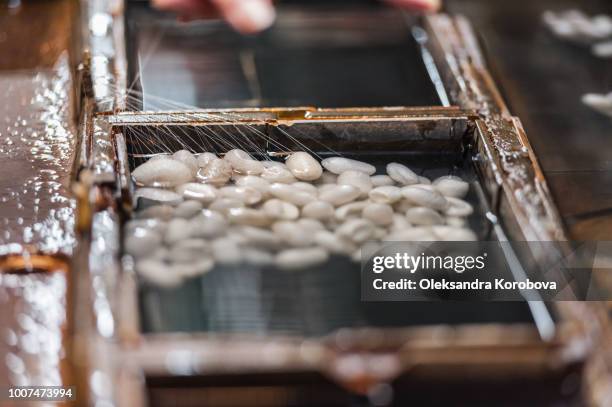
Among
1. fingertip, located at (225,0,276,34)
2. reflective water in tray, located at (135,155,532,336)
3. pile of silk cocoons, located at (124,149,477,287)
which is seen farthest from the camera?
fingertip, located at (225,0,276,34)

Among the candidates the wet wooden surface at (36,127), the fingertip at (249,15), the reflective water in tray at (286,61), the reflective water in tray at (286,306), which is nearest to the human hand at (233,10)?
the fingertip at (249,15)

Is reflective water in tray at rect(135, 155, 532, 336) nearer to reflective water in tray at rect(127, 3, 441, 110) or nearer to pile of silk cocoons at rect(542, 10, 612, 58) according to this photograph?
reflective water in tray at rect(127, 3, 441, 110)

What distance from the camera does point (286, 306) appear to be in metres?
1.12

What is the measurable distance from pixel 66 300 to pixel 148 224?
19cm

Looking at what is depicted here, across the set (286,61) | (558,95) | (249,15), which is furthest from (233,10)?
(558,95)

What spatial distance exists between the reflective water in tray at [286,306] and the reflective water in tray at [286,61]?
0.63 m

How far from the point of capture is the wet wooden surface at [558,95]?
1523 mm

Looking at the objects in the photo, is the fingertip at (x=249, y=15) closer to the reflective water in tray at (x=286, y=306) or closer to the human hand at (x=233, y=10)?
the human hand at (x=233, y=10)

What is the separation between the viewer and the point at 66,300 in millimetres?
1169

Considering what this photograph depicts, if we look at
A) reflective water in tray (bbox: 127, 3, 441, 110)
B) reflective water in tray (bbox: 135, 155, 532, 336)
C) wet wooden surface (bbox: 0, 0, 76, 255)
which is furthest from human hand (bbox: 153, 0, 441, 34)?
reflective water in tray (bbox: 135, 155, 532, 336)

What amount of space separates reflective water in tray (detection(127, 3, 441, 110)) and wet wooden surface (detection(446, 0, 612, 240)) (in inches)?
10.4

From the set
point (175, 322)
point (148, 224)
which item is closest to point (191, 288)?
point (175, 322)

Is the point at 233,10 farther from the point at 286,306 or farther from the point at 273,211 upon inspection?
the point at 286,306

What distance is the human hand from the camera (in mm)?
1505
